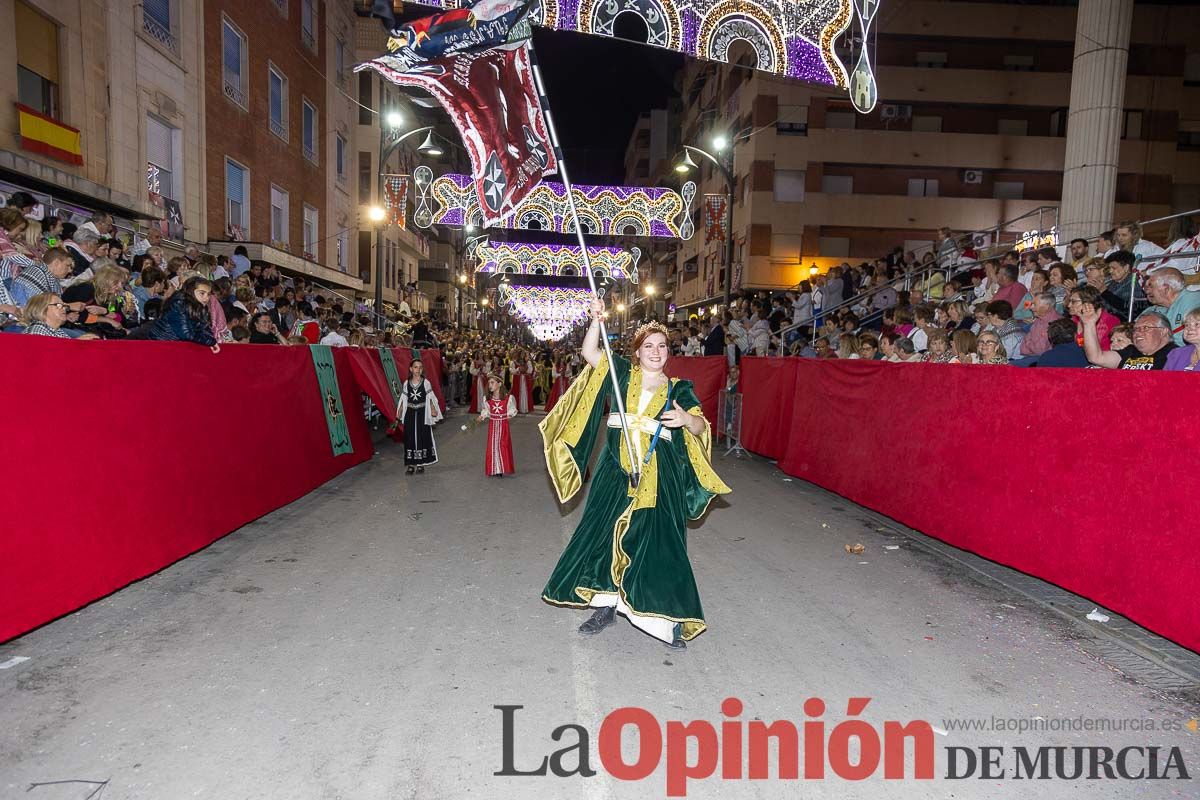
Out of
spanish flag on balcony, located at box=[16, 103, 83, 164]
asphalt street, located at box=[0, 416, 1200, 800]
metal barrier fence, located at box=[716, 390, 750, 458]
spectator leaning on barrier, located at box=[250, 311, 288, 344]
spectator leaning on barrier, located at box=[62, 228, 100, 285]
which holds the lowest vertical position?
asphalt street, located at box=[0, 416, 1200, 800]

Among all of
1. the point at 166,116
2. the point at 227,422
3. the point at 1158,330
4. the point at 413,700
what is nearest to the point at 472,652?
the point at 413,700

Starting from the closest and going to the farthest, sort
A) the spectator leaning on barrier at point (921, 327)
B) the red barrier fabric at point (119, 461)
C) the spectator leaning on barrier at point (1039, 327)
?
1. the red barrier fabric at point (119, 461)
2. the spectator leaning on barrier at point (1039, 327)
3. the spectator leaning on barrier at point (921, 327)

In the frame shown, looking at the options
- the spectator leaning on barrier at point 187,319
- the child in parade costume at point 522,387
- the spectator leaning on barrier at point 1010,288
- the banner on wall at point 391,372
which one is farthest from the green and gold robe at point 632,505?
the child in parade costume at point 522,387

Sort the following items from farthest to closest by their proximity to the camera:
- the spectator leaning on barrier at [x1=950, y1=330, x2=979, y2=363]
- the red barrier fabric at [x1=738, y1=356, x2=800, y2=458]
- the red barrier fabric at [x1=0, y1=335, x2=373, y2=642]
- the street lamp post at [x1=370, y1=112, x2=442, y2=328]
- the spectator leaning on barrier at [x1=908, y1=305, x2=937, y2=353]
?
1. the street lamp post at [x1=370, y1=112, x2=442, y2=328]
2. the red barrier fabric at [x1=738, y1=356, x2=800, y2=458]
3. the spectator leaning on barrier at [x1=908, y1=305, x2=937, y2=353]
4. the spectator leaning on barrier at [x1=950, y1=330, x2=979, y2=363]
5. the red barrier fabric at [x1=0, y1=335, x2=373, y2=642]

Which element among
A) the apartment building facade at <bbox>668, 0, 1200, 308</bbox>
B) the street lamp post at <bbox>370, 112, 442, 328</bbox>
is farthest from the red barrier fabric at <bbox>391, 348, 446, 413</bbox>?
the apartment building facade at <bbox>668, 0, 1200, 308</bbox>

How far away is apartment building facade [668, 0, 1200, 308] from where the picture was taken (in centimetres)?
3041

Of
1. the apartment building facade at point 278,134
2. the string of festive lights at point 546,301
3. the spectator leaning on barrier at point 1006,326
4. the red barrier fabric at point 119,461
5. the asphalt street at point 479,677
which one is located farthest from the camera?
the string of festive lights at point 546,301

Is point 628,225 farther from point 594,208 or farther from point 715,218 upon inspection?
point 715,218

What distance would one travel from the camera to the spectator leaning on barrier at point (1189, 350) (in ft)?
17.6

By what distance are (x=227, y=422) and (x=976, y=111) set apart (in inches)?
1400

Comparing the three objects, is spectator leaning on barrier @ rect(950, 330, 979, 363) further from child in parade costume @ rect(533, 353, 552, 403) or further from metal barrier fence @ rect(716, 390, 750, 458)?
child in parade costume @ rect(533, 353, 552, 403)

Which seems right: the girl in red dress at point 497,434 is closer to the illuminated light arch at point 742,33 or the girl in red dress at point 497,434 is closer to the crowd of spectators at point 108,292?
the crowd of spectators at point 108,292

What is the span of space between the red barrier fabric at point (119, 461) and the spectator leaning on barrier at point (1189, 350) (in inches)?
300

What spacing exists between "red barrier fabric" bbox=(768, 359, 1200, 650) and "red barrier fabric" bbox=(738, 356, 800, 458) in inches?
113
